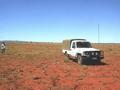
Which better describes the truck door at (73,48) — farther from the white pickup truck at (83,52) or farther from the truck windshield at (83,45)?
the truck windshield at (83,45)

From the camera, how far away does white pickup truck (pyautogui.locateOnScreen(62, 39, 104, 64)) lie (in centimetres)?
2002

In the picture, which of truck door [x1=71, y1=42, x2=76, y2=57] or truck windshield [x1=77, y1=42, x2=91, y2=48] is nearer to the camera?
truck door [x1=71, y1=42, x2=76, y2=57]

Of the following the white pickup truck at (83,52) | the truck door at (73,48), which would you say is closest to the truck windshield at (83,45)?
the white pickup truck at (83,52)

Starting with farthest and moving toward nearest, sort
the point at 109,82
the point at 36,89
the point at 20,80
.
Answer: the point at 20,80 → the point at 109,82 → the point at 36,89

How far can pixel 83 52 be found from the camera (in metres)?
20.0

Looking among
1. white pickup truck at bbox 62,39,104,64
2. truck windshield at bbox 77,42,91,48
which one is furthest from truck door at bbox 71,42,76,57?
truck windshield at bbox 77,42,91,48

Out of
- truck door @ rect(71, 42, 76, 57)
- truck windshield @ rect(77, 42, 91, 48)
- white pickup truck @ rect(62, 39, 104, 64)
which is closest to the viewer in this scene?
white pickup truck @ rect(62, 39, 104, 64)

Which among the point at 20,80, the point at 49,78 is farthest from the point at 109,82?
the point at 20,80

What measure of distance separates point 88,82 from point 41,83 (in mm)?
2508

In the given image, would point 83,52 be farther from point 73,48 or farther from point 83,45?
point 73,48

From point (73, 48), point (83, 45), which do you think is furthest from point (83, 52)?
point (73, 48)

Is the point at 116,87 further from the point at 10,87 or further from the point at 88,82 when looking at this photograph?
the point at 10,87

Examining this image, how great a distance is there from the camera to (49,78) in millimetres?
13828

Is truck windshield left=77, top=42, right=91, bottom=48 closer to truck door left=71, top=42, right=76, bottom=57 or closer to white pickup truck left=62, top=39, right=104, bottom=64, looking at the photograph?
white pickup truck left=62, top=39, right=104, bottom=64
